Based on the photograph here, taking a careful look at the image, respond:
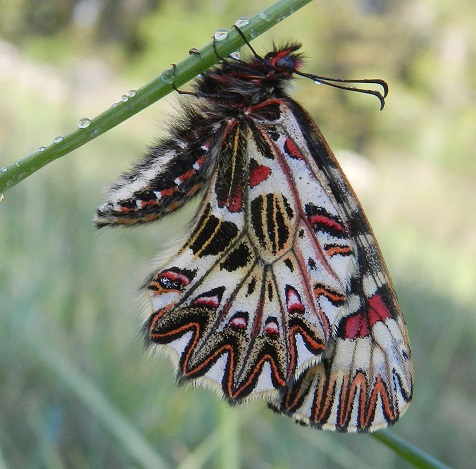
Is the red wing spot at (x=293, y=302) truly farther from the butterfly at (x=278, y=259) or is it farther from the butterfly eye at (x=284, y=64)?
the butterfly eye at (x=284, y=64)

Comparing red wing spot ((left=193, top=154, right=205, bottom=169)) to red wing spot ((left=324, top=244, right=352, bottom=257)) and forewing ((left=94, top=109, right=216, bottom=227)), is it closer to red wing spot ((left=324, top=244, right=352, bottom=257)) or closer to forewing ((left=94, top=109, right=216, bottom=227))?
forewing ((left=94, top=109, right=216, bottom=227))

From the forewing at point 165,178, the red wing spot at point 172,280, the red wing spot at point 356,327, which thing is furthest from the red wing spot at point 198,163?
the red wing spot at point 356,327

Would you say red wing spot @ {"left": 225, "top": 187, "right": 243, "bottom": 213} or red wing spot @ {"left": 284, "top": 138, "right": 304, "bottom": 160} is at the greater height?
red wing spot @ {"left": 284, "top": 138, "right": 304, "bottom": 160}

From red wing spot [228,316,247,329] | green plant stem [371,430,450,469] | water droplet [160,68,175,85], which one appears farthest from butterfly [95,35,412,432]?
water droplet [160,68,175,85]

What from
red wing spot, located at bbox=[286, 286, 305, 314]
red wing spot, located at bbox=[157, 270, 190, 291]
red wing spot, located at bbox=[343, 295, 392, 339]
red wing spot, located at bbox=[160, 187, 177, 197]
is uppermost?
red wing spot, located at bbox=[343, 295, 392, 339]

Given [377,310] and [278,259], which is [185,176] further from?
[377,310]

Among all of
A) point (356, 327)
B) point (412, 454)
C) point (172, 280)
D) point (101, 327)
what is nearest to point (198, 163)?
point (172, 280)

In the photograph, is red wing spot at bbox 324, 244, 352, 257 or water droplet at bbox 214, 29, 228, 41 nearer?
water droplet at bbox 214, 29, 228, 41

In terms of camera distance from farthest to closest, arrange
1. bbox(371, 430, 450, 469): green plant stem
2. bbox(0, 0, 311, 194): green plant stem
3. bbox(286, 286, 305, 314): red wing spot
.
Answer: bbox(286, 286, 305, 314): red wing spot < bbox(371, 430, 450, 469): green plant stem < bbox(0, 0, 311, 194): green plant stem
